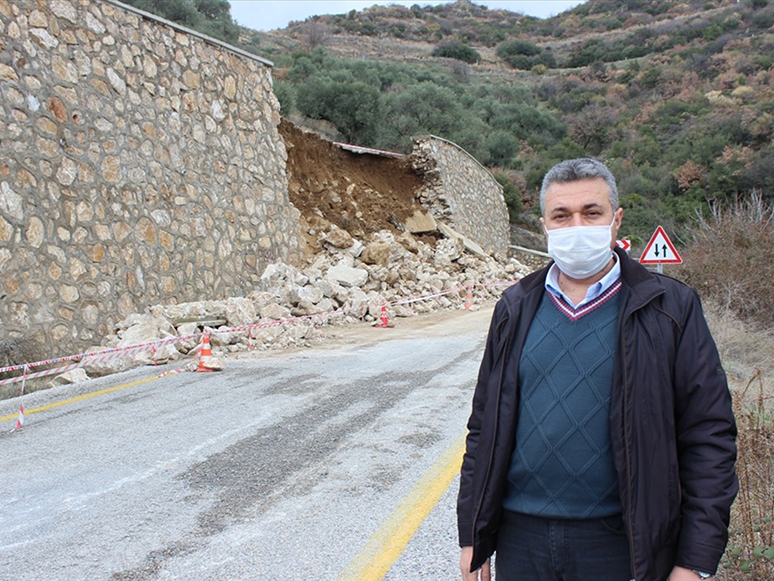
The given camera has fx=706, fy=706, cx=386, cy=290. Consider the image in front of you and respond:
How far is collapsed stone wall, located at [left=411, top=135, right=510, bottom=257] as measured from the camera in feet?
87.9

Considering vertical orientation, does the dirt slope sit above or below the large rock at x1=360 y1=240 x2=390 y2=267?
above

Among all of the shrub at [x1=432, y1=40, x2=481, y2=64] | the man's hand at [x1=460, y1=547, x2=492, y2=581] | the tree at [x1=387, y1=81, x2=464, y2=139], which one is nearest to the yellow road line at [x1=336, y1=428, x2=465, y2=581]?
the man's hand at [x1=460, y1=547, x2=492, y2=581]

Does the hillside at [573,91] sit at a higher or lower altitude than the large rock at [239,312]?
higher

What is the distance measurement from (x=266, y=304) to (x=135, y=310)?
272cm

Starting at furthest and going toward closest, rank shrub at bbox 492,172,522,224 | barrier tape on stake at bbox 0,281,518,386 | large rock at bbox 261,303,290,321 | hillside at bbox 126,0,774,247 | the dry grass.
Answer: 1. shrub at bbox 492,172,522,224
2. hillside at bbox 126,0,774,247
3. large rock at bbox 261,303,290,321
4. barrier tape on stake at bbox 0,281,518,386
5. the dry grass

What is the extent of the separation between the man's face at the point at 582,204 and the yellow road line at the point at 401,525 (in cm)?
210

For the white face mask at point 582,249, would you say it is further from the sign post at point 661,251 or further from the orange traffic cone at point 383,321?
the orange traffic cone at point 383,321

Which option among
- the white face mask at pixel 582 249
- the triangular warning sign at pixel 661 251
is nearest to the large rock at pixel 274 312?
the triangular warning sign at pixel 661 251

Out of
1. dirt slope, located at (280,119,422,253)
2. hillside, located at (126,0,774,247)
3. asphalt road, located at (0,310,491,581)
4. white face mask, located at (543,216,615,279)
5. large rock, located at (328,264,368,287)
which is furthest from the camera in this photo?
hillside, located at (126,0,774,247)

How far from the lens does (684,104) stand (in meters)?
49.8

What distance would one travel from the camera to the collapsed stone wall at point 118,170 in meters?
10.4

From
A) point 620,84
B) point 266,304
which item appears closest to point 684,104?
point 620,84

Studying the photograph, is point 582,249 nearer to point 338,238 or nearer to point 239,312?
point 239,312

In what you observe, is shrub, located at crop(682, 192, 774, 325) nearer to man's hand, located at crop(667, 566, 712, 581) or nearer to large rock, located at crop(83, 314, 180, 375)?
large rock, located at crop(83, 314, 180, 375)
